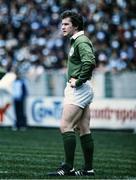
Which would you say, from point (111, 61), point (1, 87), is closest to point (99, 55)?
point (111, 61)

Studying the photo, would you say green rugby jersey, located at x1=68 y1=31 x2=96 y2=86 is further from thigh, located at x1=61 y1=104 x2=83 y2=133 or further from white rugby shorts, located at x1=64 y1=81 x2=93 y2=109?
thigh, located at x1=61 y1=104 x2=83 y2=133

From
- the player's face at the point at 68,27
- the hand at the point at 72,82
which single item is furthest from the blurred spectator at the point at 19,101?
the hand at the point at 72,82

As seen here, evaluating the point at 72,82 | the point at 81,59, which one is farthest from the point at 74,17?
the point at 72,82

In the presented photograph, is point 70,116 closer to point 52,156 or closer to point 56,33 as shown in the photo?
point 52,156

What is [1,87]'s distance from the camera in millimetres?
22328

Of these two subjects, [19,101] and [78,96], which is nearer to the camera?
[78,96]

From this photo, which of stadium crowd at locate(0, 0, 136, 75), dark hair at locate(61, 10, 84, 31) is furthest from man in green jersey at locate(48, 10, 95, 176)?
stadium crowd at locate(0, 0, 136, 75)

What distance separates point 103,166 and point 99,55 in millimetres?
11428

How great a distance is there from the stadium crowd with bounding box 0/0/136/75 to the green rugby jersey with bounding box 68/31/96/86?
11959 mm

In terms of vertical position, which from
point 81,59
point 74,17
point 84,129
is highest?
point 74,17

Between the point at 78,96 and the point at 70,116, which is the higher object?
the point at 78,96

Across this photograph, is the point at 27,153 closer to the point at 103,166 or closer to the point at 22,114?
the point at 103,166

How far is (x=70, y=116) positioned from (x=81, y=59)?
0.75 m

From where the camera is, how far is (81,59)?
28.5 ft
